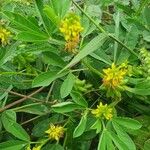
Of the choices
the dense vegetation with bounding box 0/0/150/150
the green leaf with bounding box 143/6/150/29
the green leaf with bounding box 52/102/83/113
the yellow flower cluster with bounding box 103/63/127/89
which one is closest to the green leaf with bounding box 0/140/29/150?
the dense vegetation with bounding box 0/0/150/150

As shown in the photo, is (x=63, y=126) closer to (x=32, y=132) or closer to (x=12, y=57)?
(x=32, y=132)

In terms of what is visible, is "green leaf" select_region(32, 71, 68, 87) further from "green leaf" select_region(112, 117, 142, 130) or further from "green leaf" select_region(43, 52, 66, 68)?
"green leaf" select_region(112, 117, 142, 130)

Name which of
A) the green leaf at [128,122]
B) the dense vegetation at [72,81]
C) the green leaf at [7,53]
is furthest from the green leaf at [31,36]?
the green leaf at [128,122]

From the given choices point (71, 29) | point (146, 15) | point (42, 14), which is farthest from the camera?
point (146, 15)

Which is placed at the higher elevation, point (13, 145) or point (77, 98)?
point (77, 98)

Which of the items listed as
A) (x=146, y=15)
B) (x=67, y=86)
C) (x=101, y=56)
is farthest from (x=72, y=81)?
(x=146, y=15)

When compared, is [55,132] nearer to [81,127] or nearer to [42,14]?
[81,127]
